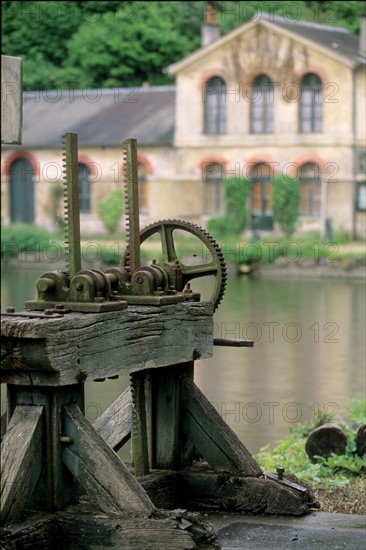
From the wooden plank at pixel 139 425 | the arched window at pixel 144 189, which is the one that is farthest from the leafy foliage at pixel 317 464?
the arched window at pixel 144 189

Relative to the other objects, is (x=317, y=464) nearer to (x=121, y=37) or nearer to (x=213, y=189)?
(x=213, y=189)

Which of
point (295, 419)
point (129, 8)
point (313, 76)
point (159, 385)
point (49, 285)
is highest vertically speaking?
point (129, 8)

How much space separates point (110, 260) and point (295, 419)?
20081 mm

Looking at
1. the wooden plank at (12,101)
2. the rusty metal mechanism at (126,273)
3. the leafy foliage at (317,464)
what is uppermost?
the wooden plank at (12,101)

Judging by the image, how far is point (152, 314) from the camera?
570 cm

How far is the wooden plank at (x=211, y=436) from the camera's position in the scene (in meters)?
6.12

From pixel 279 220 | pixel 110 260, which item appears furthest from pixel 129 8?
pixel 110 260

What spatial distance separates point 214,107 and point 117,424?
3203cm

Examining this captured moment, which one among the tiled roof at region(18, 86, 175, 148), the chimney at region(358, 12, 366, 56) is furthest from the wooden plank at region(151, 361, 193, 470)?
the tiled roof at region(18, 86, 175, 148)

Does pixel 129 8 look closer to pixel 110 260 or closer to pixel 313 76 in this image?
pixel 313 76

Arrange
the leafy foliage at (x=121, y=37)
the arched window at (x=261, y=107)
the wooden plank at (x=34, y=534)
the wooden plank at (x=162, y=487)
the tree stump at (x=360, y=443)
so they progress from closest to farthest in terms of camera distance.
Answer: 1. the wooden plank at (x=34, y=534)
2. the wooden plank at (x=162, y=487)
3. the tree stump at (x=360, y=443)
4. the arched window at (x=261, y=107)
5. the leafy foliage at (x=121, y=37)

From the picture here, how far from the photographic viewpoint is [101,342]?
530 centimetres

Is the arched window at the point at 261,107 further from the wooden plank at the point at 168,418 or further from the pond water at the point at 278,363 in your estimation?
the wooden plank at the point at 168,418

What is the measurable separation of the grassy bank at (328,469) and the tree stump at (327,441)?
0.06 metres
